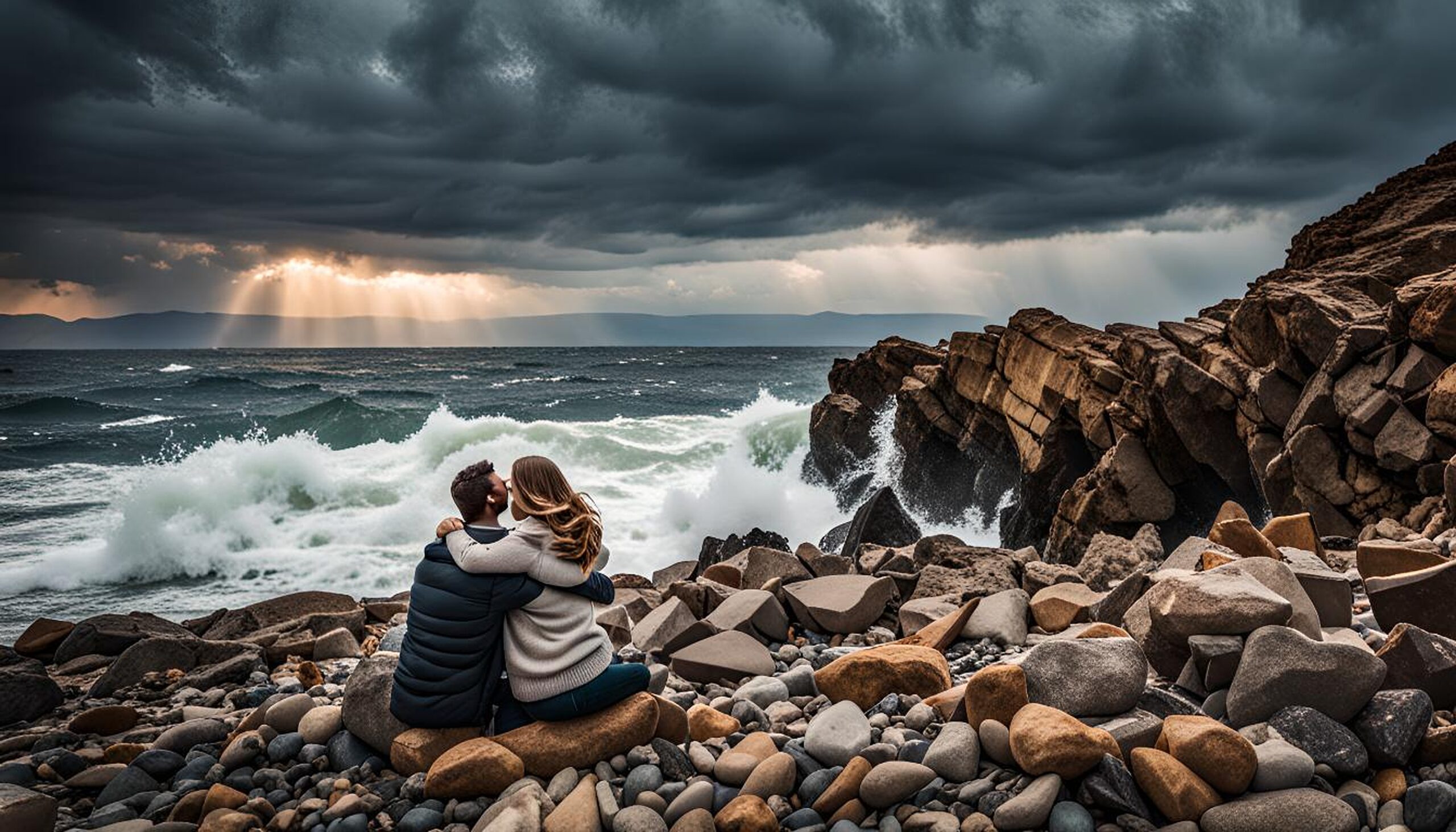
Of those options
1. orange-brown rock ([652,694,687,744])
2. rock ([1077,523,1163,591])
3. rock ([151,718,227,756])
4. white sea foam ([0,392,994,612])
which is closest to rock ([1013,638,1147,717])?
orange-brown rock ([652,694,687,744])

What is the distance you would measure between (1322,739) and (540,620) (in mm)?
3334

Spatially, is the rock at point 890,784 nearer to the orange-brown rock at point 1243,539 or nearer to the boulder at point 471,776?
the boulder at point 471,776

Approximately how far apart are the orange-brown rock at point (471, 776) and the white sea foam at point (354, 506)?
10.6m

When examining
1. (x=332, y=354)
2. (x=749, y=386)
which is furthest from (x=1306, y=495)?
(x=332, y=354)

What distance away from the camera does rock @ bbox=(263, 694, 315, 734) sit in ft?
14.2

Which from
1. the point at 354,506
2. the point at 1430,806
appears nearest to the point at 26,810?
the point at 1430,806

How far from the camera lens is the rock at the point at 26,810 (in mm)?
3363

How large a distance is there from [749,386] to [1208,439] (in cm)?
5693

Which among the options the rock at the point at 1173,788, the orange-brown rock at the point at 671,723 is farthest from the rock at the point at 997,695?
the orange-brown rock at the point at 671,723

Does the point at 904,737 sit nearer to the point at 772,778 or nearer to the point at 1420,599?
the point at 772,778

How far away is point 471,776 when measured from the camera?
3.70 m

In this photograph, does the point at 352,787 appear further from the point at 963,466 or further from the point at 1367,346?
the point at 963,466

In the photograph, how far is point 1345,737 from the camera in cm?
353

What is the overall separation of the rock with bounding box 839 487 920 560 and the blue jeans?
822cm
